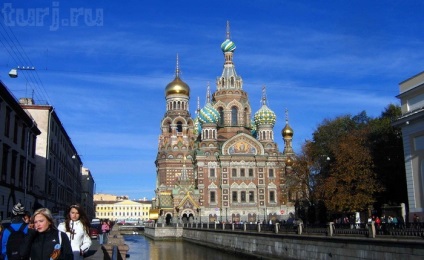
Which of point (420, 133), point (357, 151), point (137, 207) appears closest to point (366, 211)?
point (357, 151)

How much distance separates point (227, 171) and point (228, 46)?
26.7 meters

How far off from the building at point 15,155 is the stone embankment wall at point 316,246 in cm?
1608

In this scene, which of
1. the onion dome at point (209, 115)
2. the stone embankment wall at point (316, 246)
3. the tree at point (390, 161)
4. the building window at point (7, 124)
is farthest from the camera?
the onion dome at point (209, 115)

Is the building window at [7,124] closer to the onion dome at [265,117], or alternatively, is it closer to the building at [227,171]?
the building at [227,171]

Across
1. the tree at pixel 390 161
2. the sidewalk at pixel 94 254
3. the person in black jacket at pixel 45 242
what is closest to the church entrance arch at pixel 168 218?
the tree at pixel 390 161

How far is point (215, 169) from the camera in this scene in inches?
2990

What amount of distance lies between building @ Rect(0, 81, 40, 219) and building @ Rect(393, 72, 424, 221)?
79.8ft

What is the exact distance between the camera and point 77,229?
A: 8.48 meters

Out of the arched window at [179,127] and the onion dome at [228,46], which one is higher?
the onion dome at [228,46]

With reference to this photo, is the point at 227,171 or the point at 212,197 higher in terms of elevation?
the point at 227,171

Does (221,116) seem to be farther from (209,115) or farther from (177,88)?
(177,88)

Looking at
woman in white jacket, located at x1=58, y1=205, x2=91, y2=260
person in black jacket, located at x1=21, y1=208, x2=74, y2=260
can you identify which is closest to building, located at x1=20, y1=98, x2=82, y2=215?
woman in white jacket, located at x1=58, y1=205, x2=91, y2=260

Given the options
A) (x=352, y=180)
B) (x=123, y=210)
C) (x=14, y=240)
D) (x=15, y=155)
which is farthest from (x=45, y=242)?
(x=123, y=210)

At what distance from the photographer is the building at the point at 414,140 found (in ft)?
100
